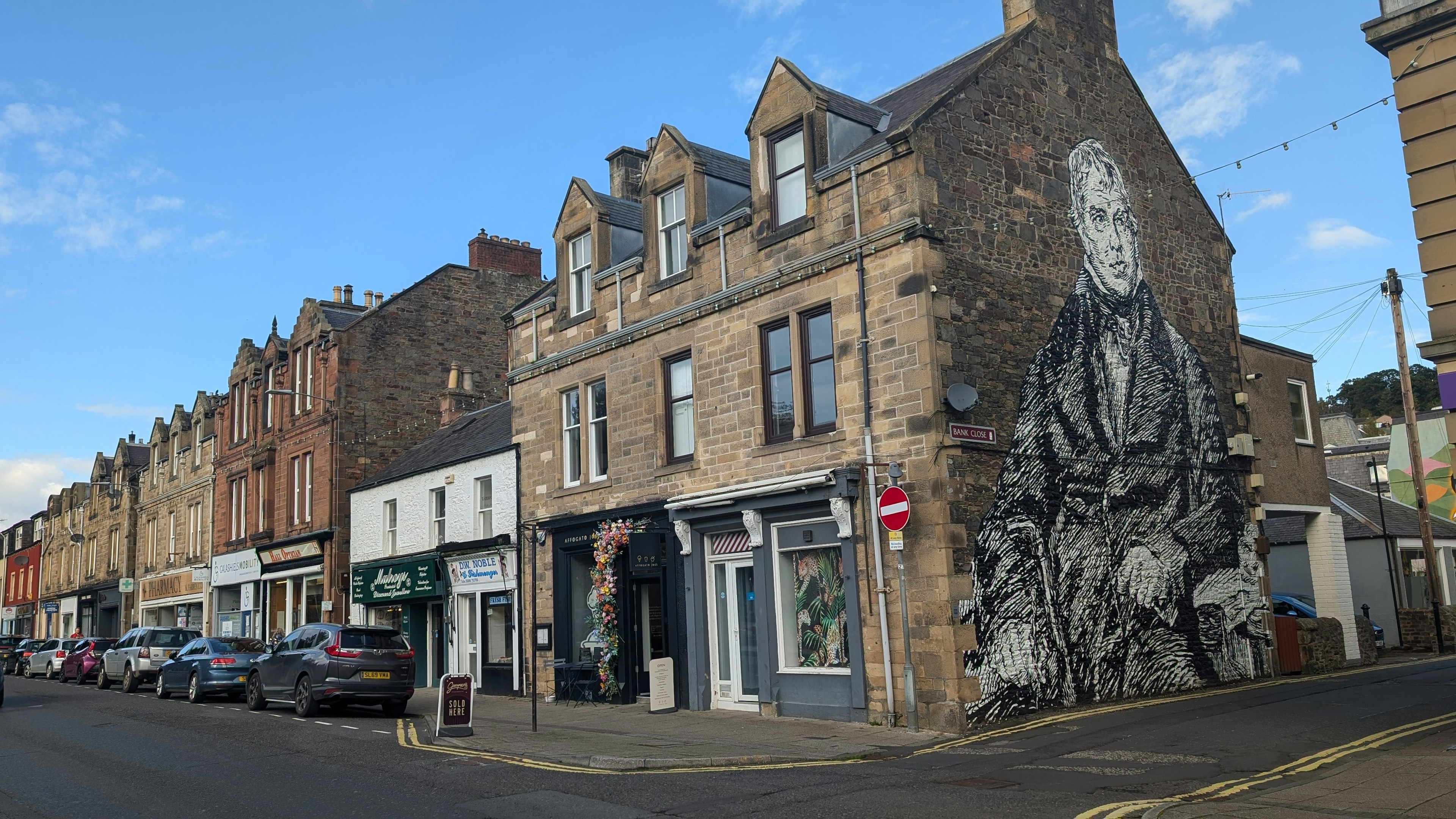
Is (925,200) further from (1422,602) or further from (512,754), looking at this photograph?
(1422,602)

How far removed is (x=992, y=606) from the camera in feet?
51.2

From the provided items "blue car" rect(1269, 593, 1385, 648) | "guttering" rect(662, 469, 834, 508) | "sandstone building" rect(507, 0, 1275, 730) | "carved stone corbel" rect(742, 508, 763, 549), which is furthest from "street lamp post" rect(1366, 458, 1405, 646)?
"guttering" rect(662, 469, 834, 508)

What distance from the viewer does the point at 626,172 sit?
26.2m

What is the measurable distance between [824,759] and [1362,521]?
26.1m

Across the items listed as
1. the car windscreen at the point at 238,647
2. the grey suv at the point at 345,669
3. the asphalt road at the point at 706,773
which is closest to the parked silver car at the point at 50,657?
the car windscreen at the point at 238,647

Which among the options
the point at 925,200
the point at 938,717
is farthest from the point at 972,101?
the point at 938,717

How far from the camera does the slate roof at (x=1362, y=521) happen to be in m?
31.8

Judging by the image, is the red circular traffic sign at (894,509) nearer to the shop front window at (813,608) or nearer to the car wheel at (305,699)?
the shop front window at (813,608)

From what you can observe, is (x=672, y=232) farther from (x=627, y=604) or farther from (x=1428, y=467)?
(x=1428, y=467)

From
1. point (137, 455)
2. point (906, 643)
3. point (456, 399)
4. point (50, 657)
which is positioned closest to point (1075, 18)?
point (906, 643)

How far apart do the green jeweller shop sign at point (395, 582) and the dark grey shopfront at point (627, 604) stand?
6.34 metres

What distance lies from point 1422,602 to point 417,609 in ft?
99.3

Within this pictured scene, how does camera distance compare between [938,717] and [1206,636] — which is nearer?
[938,717]

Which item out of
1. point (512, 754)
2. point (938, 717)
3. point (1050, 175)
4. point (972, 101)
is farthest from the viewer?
point (1050, 175)
